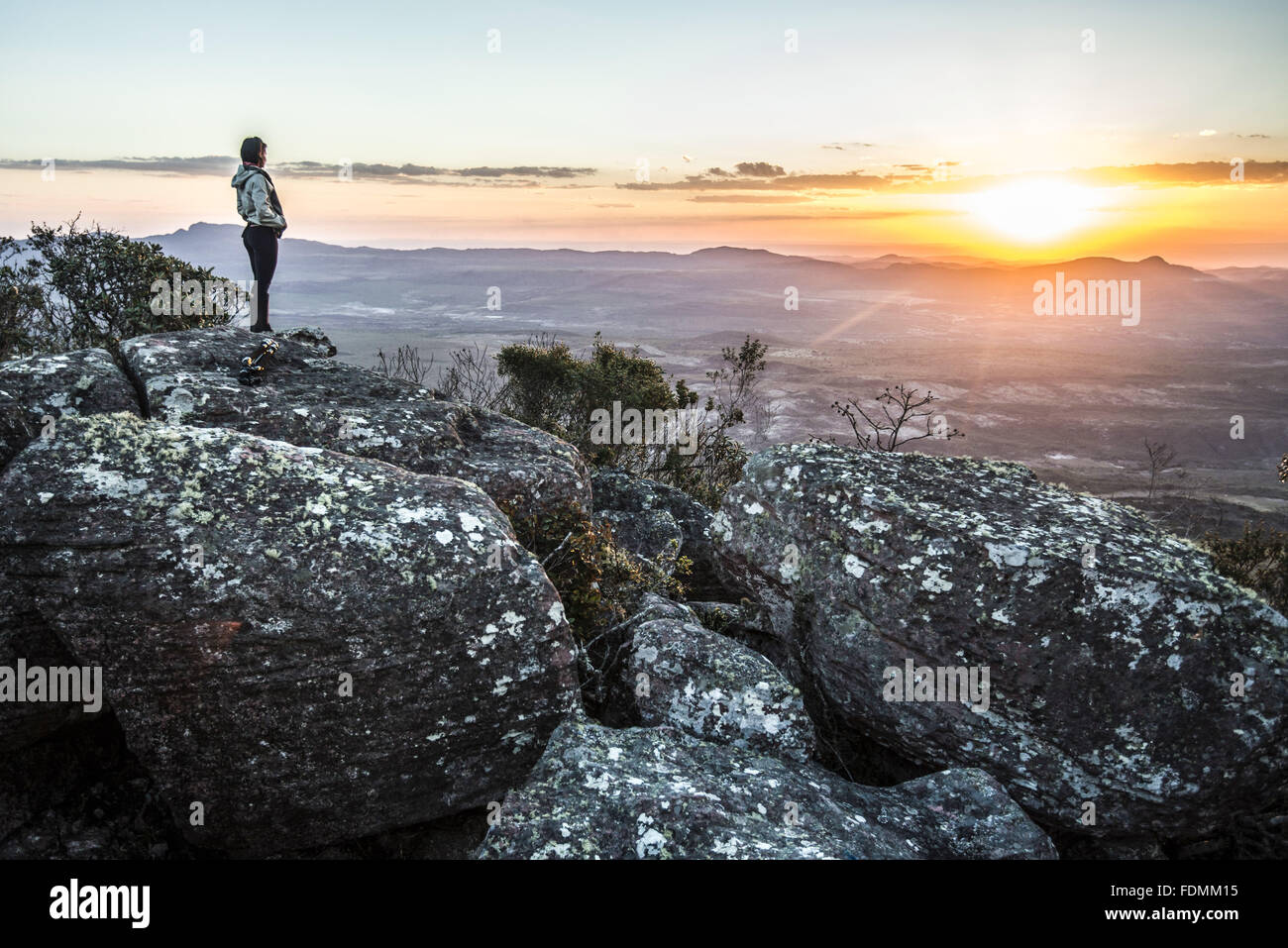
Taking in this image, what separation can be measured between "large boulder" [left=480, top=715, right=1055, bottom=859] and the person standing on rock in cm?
949

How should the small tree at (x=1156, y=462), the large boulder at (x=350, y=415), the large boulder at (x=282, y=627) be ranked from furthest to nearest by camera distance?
the small tree at (x=1156, y=462) → the large boulder at (x=350, y=415) → the large boulder at (x=282, y=627)

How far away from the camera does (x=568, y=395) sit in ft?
60.9

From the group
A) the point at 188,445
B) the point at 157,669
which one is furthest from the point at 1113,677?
the point at 188,445

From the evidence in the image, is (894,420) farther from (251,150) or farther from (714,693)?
(251,150)

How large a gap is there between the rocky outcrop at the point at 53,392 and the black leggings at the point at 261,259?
13.2ft

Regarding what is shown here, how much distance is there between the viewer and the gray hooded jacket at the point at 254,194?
12070mm

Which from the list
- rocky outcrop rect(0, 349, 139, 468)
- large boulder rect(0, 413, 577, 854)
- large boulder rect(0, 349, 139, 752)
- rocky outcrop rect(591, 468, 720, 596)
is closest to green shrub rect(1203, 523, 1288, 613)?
rocky outcrop rect(591, 468, 720, 596)

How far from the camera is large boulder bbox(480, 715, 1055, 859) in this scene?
16.9 feet

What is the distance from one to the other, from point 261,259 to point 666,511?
7658 mm

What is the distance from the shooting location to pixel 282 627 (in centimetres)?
573

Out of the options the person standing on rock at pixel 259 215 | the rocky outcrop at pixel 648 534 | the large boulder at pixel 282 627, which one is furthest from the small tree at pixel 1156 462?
the large boulder at pixel 282 627

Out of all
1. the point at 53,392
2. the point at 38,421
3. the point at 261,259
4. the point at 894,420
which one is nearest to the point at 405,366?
the point at 261,259

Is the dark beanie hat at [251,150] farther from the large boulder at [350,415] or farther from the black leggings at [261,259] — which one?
the large boulder at [350,415]
